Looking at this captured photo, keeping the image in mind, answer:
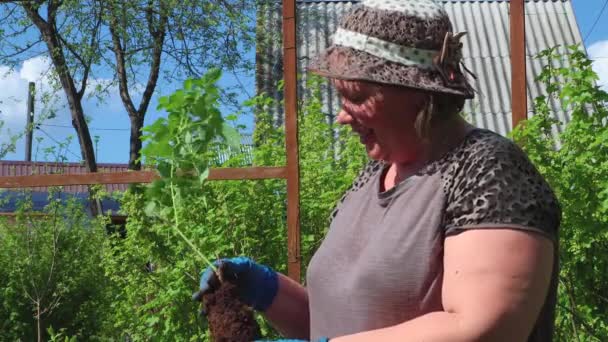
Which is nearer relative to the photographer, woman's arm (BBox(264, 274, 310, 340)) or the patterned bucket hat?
the patterned bucket hat

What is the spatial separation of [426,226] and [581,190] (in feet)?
6.39

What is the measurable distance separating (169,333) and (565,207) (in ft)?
6.60

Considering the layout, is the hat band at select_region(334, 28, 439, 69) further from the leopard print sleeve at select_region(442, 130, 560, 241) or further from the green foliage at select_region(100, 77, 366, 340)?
the green foliage at select_region(100, 77, 366, 340)

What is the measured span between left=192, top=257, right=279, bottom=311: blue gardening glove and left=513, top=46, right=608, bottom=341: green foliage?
1.55 m

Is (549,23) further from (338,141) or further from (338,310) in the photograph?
(338,310)

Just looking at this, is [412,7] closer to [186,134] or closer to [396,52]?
[396,52]

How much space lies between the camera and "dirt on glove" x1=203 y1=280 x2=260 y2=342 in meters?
1.85

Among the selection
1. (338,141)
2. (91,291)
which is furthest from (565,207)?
(91,291)

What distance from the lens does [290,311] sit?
2066 mm

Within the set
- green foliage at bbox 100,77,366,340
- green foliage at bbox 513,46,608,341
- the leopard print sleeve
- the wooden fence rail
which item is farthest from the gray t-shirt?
green foliage at bbox 100,77,366,340

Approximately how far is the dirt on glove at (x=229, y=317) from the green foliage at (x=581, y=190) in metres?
1.69

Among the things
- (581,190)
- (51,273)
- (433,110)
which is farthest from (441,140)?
(51,273)

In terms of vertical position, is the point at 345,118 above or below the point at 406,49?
below

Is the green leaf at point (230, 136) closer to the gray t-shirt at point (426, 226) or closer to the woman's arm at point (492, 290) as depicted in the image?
the gray t-shirt at point (426, 226)
